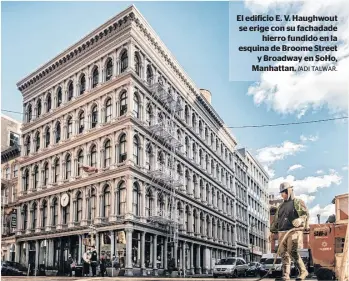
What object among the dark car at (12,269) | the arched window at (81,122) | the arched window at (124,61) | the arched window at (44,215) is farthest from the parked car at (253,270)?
the arched window at (44,215)

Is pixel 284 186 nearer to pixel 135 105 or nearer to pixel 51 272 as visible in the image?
pixel 135 105

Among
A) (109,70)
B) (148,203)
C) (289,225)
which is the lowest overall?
(289,225)

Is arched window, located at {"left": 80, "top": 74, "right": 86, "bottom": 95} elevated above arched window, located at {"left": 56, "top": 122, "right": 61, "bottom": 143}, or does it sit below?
above

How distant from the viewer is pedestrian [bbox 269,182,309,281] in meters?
7.61

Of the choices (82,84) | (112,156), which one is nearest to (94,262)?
(112,156)

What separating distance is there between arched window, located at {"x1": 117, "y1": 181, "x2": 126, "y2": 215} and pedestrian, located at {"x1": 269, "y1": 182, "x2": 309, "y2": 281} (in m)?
26.3

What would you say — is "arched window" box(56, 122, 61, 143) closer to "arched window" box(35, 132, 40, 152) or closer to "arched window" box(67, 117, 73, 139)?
"arched window" box(67, 117, 73, 139)

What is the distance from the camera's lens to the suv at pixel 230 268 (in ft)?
94.4

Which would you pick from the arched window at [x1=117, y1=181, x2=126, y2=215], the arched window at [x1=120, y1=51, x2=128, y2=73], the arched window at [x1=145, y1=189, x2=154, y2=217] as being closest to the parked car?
the arched window at [x1=145, y1=189, x2=154, y2=217]

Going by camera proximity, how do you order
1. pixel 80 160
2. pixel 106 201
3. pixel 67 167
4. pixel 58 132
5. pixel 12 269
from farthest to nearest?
1. pixel 58 132
2. pixel 67 167
3. pixel 80 160
4. pixel 12 269
5. pixel 106 201

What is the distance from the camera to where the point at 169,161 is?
41219mm

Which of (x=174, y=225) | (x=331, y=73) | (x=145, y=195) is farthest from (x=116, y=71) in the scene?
(x=331, y=73)

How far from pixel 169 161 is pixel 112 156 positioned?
7.56 metres

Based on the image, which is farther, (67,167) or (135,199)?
(67,167)
